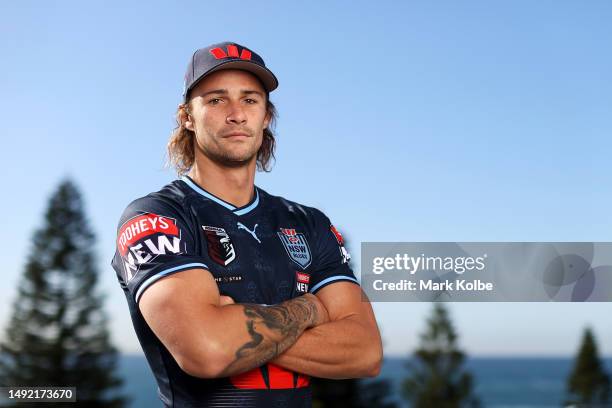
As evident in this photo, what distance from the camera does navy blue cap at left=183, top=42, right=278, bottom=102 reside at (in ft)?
12.0

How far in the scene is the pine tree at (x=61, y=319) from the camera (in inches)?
1159

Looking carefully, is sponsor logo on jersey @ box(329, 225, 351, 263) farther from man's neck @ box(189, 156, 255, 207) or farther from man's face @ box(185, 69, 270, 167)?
man's face @ box(185, 69, 270, 167)

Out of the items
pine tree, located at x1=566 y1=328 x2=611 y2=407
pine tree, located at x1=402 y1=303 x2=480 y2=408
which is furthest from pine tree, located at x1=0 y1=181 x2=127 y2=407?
pine tree, located at x1=566 y1=328 x2=611 y2=407

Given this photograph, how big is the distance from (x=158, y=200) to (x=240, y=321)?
30.8 inches

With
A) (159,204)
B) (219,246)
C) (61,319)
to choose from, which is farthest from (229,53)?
(61,319)

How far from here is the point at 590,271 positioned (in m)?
8.73

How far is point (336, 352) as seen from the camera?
3.45m

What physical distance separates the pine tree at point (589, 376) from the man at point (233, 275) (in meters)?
63.0

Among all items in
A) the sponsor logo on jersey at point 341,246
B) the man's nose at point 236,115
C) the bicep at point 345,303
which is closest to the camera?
the man's nose at point 236,115

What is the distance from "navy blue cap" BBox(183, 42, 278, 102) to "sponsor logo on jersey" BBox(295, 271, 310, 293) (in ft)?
3.55

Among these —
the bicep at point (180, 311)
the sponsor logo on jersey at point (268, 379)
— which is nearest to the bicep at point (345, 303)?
the sponsor logo on jersey at point (268, 379)

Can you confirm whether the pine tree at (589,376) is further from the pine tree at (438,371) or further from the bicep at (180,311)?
the bicep at (180,311)

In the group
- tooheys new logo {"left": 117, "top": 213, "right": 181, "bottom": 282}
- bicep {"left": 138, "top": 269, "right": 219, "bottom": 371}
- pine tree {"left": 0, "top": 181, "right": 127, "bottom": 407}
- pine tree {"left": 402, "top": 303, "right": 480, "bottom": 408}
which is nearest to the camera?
bicep {"left": 138, "top": 269, "right": 219, "bottom": 371}

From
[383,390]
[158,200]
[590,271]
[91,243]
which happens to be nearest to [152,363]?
[158,200]
